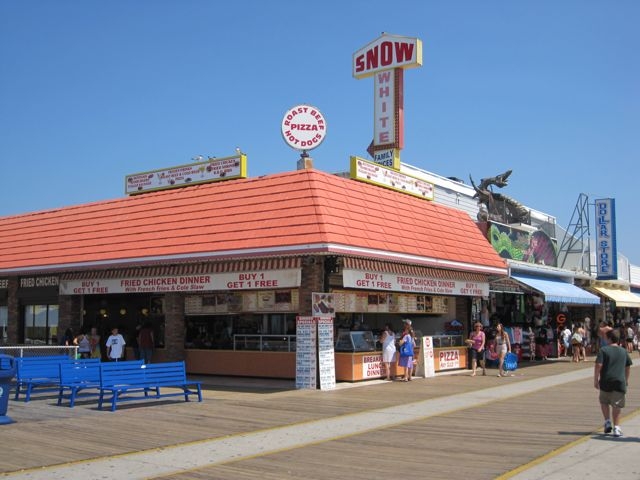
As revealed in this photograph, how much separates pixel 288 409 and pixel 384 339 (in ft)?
20.8

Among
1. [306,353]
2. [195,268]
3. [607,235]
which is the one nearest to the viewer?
[306,353]

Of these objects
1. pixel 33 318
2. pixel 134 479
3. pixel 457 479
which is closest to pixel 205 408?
pixel 134 479

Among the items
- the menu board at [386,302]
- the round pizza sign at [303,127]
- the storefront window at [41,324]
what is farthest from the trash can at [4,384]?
the storefront window at [41,324]

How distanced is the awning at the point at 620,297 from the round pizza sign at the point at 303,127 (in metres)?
19.8

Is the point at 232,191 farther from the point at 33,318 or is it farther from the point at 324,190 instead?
the point at 33,318

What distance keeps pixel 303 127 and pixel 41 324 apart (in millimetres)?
12002


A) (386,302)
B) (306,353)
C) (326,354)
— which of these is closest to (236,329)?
(386,302)

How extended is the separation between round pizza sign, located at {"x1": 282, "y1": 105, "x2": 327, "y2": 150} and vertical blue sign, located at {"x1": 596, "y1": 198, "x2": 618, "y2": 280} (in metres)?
17.4

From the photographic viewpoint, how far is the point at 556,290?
92.5ft

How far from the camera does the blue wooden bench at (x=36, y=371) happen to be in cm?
1475

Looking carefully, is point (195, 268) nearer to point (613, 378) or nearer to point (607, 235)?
point (613, 378)

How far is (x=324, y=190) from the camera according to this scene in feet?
60.1

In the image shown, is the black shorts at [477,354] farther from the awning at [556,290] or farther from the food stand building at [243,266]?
the awning at [556,290]

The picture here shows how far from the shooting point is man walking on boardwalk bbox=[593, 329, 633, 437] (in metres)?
10.2
